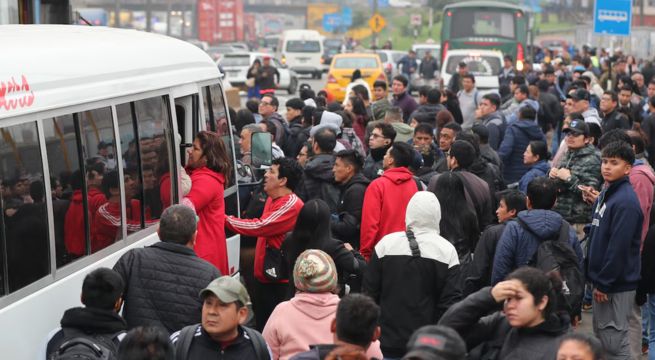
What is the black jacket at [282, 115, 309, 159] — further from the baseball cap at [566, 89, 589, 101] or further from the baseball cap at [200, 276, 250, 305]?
the baseball cap at [200, 276, 250, 305]

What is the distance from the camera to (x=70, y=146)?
666 centimetres

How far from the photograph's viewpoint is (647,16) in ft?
287

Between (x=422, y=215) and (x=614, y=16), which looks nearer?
(x=422, y=215)

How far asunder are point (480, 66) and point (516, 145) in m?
17.2

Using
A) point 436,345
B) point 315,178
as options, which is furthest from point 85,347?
point 315,178

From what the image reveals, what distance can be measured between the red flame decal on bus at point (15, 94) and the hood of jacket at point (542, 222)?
3.20 metres

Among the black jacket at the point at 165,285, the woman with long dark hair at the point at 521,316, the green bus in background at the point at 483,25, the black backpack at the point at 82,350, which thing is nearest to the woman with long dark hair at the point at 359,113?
the black jacket at the point at 165,285

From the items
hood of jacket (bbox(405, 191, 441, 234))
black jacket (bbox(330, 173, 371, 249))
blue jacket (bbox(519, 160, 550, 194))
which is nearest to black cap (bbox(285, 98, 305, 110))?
blue jacket (bbox(519, 160, 550, 194))

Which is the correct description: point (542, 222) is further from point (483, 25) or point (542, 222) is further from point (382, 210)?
point (483, 25)

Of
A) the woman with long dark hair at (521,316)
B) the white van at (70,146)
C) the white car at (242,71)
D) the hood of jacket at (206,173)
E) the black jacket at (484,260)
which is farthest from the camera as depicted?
the white car at (242,71)

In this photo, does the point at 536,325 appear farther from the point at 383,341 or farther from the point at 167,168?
the point at 167,168

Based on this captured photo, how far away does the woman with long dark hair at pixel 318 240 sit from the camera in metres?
7.63

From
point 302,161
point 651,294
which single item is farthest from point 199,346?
point 302,161

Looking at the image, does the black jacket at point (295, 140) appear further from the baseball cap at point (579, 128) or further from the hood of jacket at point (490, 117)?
the baseball cap at point (579, 128)
